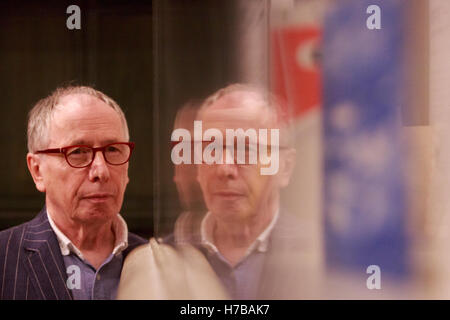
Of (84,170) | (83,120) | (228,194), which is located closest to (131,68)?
(83,120)

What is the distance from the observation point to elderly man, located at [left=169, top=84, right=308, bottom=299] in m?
2.93

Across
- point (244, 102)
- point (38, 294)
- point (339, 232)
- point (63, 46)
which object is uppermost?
point (63, 46)

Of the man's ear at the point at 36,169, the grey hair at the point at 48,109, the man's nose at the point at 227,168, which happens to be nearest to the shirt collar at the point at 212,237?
the man's nose at the point at 227,168

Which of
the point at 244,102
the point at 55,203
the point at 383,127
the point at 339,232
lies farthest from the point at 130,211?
the point at 383,127

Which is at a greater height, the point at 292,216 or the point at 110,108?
the point at 110,108

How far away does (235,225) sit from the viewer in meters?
2.96

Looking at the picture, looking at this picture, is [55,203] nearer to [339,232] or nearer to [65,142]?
[65,142]

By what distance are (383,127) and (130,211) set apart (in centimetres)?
140

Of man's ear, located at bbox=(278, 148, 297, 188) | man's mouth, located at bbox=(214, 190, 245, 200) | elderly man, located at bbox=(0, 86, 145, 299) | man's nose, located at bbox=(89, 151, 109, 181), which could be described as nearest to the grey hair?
elderly man, located at bbox=(0, 86, 145, 299)

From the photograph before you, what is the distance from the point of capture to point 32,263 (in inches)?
115

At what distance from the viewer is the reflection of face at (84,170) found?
2.88 m

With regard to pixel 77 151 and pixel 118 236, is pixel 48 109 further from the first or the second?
pixel 118 236

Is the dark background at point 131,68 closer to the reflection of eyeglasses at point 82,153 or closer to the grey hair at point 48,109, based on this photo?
the grey hair at point 48,109

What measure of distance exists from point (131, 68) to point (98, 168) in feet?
1.81
